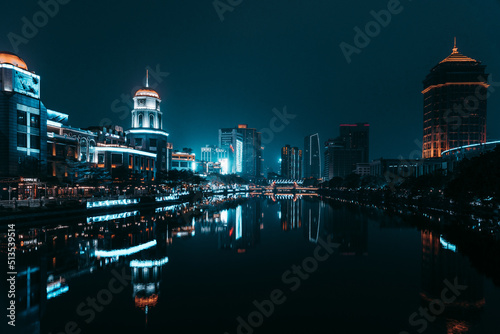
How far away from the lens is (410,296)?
15656 mm

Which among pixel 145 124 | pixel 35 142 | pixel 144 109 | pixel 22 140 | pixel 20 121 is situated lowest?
pixel 35 142

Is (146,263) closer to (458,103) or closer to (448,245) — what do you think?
(448,245)

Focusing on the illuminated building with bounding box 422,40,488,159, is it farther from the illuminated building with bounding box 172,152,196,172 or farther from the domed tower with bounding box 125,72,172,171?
the domed tower with bounding box 125,72,172,171

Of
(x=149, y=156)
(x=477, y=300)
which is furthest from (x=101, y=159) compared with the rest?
(x=477, y=300)

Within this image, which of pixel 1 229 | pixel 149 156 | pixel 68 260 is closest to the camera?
pixel 68 260

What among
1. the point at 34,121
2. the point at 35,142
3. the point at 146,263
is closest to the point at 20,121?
the point at 34,121

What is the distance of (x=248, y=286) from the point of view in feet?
57.3

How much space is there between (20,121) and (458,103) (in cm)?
17582

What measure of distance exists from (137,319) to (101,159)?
87.6m

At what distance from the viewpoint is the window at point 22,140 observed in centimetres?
5638

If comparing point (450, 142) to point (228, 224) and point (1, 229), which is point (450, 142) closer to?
point (228, 224)

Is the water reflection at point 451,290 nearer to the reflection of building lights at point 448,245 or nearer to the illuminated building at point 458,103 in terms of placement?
the reflection of building lights at point 448,245

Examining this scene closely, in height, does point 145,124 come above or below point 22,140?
above

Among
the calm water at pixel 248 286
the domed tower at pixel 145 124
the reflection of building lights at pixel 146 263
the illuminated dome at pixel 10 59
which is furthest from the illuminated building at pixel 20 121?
the domed tower at pixel 145 124
